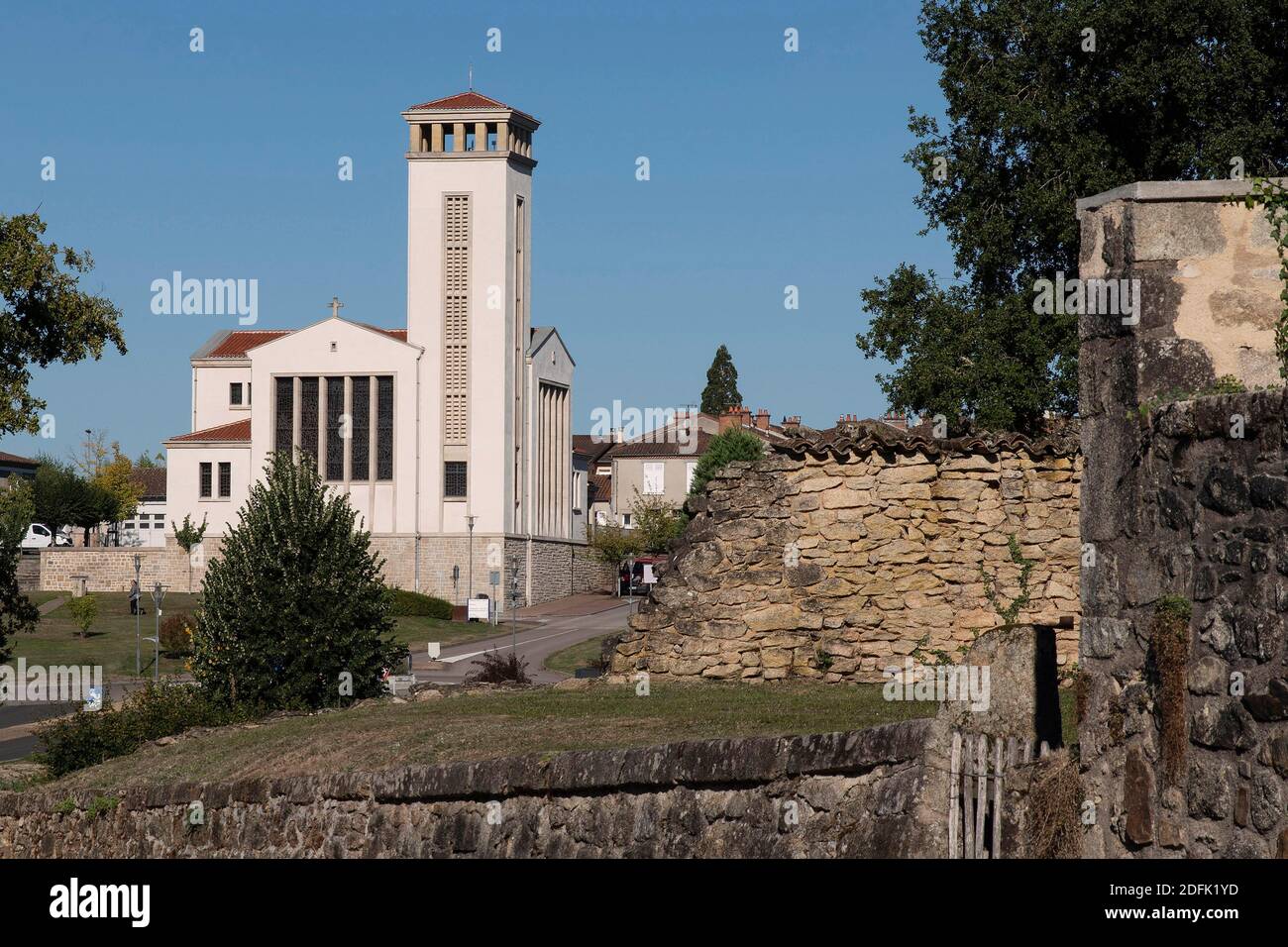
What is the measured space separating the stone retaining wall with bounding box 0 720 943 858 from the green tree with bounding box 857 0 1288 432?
20100mm

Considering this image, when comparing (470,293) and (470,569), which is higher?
(470,293)

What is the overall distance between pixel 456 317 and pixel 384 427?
6522mm

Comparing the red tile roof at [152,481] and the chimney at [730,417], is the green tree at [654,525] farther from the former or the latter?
the red tile roof at [152,481]

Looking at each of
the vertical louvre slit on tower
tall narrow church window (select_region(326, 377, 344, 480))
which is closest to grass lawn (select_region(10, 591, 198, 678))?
tall narrow church window (select_region(326, 377, 344, 480))

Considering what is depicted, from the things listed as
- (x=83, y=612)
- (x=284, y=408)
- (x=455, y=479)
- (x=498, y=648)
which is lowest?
(x=498, y=648)

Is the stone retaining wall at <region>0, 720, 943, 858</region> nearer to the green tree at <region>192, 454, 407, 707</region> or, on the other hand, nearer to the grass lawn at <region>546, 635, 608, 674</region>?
the green tree at <region>192, 454, 407, 707</region>

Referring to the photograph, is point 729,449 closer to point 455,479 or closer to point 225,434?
point 455,479

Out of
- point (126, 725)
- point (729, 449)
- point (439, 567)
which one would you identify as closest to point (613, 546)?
point (729, 449)

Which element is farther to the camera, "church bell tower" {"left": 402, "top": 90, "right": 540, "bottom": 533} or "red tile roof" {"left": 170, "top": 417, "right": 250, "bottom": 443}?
"red tile roof" {"left": 170, "top": 417, "right": 250, "bottom": 443}

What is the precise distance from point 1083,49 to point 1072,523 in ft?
59.7

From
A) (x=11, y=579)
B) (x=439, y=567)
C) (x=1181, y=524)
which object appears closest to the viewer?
(x=1181, y=524)

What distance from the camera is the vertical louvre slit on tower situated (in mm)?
79250

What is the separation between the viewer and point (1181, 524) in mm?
6664
